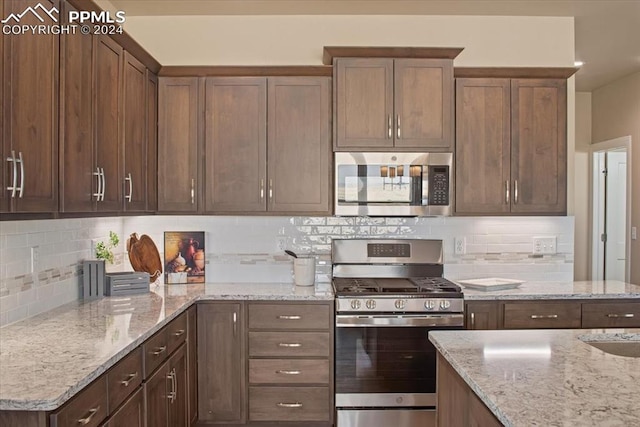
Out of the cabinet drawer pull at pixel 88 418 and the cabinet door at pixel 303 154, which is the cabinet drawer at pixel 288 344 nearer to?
the cabinet door at pixel 303 154

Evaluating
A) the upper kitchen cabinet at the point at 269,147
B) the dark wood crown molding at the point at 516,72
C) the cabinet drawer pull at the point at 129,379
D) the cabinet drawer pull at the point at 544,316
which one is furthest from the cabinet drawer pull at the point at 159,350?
the dark wood crown molding at the point at 516,72

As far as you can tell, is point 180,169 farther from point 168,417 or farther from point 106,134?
point 168,417

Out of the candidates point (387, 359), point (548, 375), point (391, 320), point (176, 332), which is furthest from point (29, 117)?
point (387, 359)

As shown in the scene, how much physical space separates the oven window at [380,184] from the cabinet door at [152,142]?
1.19 metres

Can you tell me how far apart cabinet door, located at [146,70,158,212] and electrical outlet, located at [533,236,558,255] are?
8.72 feet

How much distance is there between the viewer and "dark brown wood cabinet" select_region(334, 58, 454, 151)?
11.3ft

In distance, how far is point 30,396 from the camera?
1.47 m

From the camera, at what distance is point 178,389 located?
2809 millimetres

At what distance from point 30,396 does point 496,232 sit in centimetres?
317

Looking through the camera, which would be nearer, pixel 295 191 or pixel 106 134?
pixel 106 134

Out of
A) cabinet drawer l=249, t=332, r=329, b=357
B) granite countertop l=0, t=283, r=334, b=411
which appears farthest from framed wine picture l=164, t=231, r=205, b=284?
cabinet drawer l=249, t=332, r=329, b=357

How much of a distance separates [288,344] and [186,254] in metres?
1.05

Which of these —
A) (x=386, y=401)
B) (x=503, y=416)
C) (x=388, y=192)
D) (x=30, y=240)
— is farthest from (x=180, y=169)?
(x=503, y=416)

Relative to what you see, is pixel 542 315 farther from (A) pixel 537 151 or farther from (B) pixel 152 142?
(B) pixel 152 142
